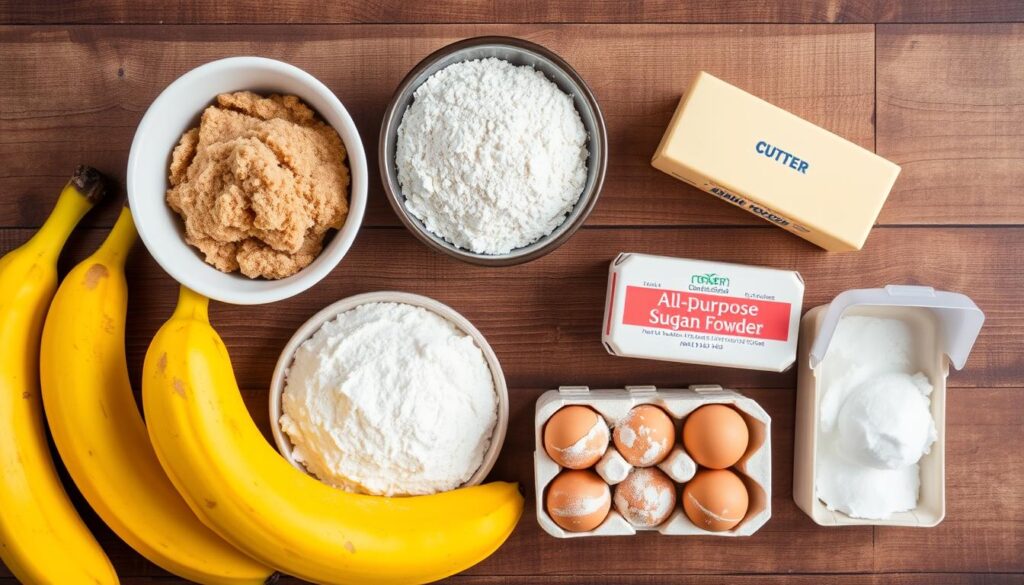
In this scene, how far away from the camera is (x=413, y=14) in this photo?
87 centimetres

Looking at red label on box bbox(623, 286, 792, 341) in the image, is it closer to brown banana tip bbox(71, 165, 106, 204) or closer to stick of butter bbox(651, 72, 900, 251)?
stick of butter bbox(651, 72, 900, 251)

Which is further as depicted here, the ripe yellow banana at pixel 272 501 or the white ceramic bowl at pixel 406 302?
the white ceramic bowl at pixel 406 302

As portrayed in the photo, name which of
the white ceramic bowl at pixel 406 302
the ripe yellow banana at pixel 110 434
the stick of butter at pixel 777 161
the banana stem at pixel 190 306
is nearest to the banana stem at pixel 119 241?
the ripe yellow banana at pixel 110 434

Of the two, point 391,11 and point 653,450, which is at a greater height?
point 391,11

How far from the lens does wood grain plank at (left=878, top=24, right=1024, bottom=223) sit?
2.90 ft

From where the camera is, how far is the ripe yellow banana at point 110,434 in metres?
0.78

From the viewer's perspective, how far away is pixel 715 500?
77 centimetres

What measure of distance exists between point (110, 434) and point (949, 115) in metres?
1.06

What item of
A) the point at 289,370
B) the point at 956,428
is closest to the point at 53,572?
the point at 289,370

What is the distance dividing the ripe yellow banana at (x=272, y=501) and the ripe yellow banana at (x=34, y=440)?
16 centimetres

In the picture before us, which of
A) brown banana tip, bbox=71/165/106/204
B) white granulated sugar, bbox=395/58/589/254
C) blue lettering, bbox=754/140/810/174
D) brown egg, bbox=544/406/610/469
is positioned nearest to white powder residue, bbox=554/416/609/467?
brown egg, bbox=544/406/610/469

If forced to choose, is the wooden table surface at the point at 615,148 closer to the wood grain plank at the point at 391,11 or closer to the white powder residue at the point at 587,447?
the wood grain plank at the point at 391,11

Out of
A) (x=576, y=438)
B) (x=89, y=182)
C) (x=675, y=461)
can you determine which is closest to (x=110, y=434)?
(x=89, y=182)

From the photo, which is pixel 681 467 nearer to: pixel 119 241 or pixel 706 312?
pixel 706 312
